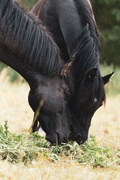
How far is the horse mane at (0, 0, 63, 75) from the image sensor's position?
5590 millimetres

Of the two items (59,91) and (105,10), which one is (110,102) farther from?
(105,10)

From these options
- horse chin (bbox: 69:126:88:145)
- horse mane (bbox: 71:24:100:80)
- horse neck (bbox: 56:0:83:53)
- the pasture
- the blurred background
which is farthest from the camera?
the blurred background

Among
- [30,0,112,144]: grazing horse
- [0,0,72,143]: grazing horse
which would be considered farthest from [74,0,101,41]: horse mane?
[0,0,72,143]: grazing horse

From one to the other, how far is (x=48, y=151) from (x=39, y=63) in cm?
90

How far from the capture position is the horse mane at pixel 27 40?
18.3 feet

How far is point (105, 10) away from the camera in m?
21.6

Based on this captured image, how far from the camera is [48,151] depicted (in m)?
5.61

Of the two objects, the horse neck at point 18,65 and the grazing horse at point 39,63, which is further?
the horse neck at point 18,65

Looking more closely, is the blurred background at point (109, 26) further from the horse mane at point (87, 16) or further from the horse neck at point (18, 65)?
the horse neck at point (18, 65)

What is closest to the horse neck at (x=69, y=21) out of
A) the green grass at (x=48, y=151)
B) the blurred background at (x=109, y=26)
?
the green grass at (x=48, y=151)

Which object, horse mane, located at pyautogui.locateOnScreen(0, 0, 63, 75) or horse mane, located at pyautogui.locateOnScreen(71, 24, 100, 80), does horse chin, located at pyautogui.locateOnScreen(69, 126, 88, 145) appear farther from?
horse mane, located at pyautogui.locateOnScreen(0, 0, 63, 75)

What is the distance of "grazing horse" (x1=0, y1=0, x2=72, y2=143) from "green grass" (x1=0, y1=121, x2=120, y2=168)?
0.45ft

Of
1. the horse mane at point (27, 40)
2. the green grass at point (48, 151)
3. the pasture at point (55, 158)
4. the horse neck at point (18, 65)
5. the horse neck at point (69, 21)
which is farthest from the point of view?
the horse neck at point (69, 21)

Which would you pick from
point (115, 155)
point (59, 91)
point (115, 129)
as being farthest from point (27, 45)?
point (115, 129)
